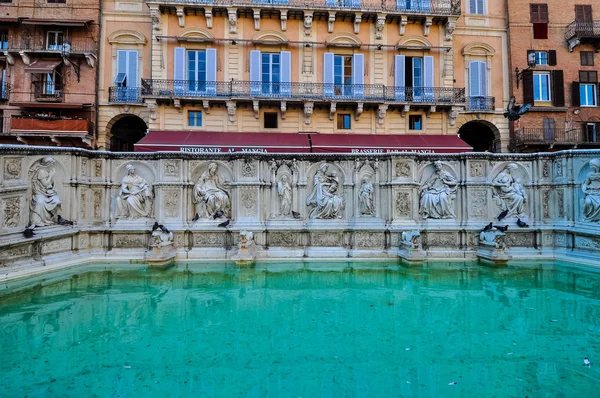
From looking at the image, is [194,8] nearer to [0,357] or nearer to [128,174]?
[128,174]

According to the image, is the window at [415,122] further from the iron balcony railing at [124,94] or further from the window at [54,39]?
the window at [54,39]

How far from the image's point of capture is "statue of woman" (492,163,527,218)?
27.7ft

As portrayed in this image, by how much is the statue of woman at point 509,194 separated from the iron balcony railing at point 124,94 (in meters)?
19.6

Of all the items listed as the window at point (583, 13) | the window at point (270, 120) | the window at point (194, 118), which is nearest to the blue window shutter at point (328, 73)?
the window at point (270, 120)

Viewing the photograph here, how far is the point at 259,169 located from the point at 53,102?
19.1 meters

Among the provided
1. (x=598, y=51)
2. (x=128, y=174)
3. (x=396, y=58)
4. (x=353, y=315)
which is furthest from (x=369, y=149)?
(x=598, y=51)

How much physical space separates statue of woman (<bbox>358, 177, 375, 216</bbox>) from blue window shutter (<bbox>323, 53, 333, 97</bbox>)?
41.3ft

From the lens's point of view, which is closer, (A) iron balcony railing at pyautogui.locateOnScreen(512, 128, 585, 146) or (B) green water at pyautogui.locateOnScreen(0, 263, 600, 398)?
(B) green water at pyautogui.locateOnScreen(0, 263, 600, 398)

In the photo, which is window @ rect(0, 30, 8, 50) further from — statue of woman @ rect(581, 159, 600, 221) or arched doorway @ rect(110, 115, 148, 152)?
statue of woman @ rect(581, 159, 600, 221)

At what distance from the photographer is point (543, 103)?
2194 cm

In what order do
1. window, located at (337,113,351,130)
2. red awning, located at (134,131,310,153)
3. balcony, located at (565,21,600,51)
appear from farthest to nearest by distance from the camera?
balcony, located at (565,21,600,51) → window, located at (337,113,351,130) → red awning, located at (134,131,310,153)

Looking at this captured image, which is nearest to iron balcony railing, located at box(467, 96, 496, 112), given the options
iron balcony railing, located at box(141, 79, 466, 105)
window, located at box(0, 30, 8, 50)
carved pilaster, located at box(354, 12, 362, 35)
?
iron balcony railing, located at box(141, 79, 466, 105)

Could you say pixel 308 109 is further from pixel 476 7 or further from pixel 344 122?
pixel 476 7

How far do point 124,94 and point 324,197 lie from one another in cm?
1736
